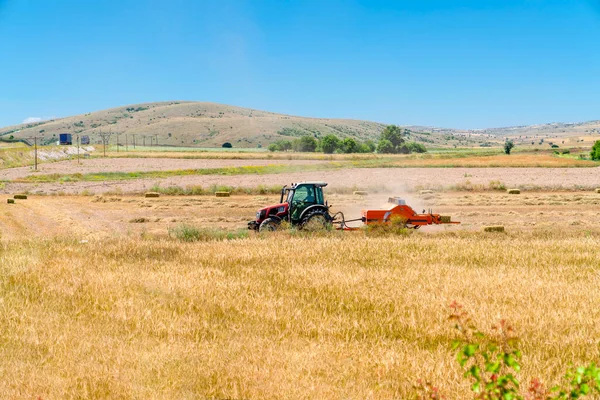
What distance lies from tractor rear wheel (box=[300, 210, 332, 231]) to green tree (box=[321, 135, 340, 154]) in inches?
5291

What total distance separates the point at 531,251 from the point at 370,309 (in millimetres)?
8694

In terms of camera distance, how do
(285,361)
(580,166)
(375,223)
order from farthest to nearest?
1. (580,166)
2. (375,223)
3. (285,361)

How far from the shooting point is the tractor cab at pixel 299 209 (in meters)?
21.4

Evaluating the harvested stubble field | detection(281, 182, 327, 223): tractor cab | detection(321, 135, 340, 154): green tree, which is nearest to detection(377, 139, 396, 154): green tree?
detection(321, 135, 340, 154): green tree

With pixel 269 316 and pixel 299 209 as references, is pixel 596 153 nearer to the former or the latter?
pixel 299 209

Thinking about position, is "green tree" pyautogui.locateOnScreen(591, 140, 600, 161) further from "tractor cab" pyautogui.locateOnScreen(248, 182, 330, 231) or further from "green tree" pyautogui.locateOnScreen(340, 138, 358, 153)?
"tractor cab" pyautogui.locateOnScreen(248, 182, 330, 231)

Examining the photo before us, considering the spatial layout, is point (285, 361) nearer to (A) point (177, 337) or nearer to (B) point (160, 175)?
(A) point (177, 337)

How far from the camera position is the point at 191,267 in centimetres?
1427

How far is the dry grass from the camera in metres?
7.33

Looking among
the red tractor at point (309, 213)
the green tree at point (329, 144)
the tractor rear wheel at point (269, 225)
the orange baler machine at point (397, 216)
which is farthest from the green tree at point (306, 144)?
the tractor rear wheel at point (269, 225)

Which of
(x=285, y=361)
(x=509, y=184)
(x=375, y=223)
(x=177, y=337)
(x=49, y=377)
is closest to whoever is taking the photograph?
(x=49, y=377)

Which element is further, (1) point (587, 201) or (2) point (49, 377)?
(1) point (587, 201)

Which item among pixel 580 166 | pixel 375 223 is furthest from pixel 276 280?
pixel 580 166

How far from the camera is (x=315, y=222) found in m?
21.2
